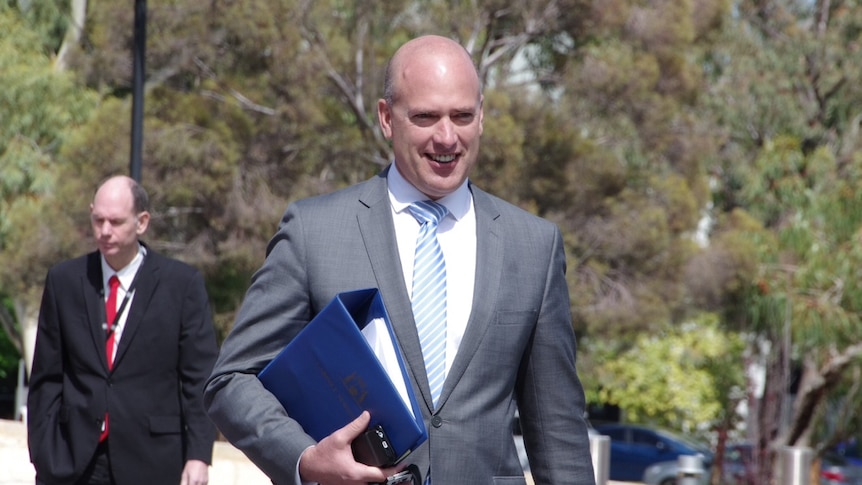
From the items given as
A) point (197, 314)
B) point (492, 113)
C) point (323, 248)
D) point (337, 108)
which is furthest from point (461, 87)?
point (337, 108)

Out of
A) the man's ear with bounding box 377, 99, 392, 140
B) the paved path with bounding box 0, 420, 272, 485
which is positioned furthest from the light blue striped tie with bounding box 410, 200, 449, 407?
the paved path with bounding box 0, 420, 272, 485

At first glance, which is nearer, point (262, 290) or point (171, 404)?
point (262, 290)

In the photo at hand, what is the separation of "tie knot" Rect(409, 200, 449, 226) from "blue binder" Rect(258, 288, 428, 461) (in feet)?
1.08

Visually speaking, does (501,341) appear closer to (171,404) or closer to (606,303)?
(171,404)

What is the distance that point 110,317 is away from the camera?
5180 millimetres

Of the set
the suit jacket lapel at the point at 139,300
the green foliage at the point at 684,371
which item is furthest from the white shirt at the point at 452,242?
the green foliage at the point at 684,371

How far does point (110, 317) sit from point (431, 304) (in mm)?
2804

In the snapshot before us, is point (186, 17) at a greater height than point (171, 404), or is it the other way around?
point (186, 17)

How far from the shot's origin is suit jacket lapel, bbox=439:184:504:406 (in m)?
2.65

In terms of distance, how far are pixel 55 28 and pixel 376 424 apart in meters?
28.0

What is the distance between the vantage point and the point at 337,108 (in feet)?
77.4

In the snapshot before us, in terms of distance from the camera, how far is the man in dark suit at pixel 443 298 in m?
2.62

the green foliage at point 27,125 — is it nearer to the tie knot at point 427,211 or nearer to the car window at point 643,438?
the car window at point 643,438

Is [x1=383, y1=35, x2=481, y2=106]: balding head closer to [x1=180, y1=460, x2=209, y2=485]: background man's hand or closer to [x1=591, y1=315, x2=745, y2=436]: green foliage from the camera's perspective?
[x1=180, y1=460, x2=209, y2=485]: background man's hand
